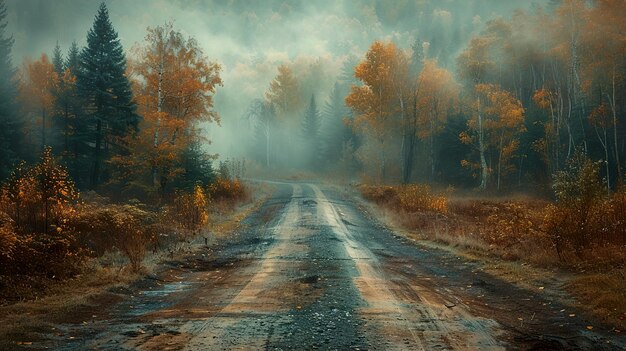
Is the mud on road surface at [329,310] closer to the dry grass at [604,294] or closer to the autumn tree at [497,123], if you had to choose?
the dry grass at [604,294]

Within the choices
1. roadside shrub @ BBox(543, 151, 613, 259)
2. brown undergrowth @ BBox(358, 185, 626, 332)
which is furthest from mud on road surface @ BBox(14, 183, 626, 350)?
roadside shrub @ BBox(543, 151, 613, 259)

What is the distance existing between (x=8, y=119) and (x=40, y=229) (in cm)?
3202

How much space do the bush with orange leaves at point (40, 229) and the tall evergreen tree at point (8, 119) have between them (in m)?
27.4

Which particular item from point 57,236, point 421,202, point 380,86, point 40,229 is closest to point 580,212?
point 57,236

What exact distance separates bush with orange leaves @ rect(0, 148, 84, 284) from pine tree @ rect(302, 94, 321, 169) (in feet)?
196

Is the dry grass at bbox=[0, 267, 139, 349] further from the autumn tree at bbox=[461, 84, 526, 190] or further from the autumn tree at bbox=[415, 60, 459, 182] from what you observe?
the autumn tree at bbox=[415, 60, 459, 182]

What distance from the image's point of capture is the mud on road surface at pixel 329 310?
18.8 ft

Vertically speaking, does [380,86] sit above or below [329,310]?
above

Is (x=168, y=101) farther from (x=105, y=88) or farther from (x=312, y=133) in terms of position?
(x=312, y=133)

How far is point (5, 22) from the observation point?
4438 cm

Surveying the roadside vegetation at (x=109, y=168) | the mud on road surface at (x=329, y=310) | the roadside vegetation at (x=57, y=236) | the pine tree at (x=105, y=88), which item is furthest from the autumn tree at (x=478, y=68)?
the roadside vegetation at (x=57, y=236)

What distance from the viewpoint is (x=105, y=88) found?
36000 millimetres

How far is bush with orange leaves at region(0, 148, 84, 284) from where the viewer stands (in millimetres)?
8258

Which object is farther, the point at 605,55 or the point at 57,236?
the point at 605,55
